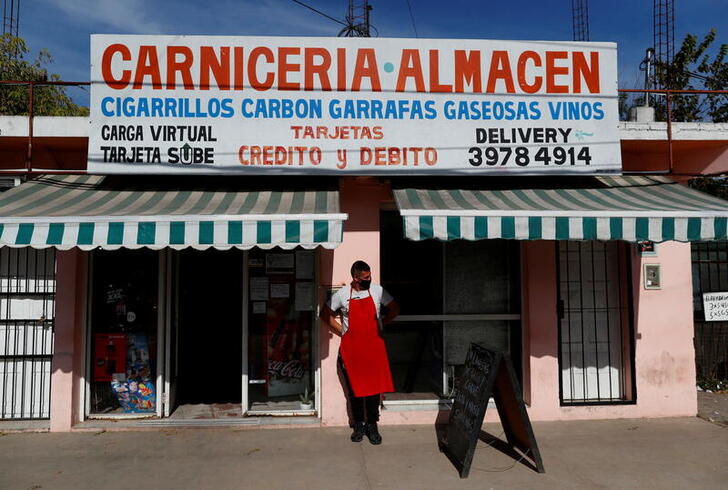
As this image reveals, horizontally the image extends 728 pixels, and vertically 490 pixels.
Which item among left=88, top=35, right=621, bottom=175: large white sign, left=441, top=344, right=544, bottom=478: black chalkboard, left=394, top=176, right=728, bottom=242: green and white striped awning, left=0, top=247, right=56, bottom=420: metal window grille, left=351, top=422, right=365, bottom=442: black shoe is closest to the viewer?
left=441, top=344, right=544, bottom=478: black chalkboard

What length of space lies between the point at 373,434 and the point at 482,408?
54.3 inches

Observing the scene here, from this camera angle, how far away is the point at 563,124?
641 centimetres

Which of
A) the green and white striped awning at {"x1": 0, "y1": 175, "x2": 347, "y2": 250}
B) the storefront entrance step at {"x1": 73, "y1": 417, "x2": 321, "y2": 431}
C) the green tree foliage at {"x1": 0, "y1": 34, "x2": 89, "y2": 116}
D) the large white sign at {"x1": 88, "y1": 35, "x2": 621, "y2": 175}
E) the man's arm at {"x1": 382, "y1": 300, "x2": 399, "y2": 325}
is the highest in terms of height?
the green tree foliage at {"x1": 0, "y1": 34, "x2": 89, "y2": 116}

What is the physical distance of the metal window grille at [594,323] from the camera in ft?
22.7

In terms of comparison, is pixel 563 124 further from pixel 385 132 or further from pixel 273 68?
pixel 273 68

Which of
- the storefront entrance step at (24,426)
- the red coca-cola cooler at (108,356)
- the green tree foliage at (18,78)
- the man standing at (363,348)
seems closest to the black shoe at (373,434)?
the man standing at (363,348)

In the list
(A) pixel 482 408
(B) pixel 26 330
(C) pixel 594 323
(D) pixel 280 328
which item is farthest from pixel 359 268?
(B) pixel 26 330

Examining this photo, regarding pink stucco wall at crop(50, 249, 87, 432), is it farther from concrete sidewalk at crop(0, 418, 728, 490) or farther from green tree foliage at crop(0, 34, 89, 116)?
green tree foliage at crop(0, 34, 89, 116)

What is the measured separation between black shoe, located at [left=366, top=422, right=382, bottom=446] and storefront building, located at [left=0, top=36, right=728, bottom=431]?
589mm

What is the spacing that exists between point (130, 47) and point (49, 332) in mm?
3353

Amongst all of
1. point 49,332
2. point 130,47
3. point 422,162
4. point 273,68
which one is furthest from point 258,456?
point 130,47

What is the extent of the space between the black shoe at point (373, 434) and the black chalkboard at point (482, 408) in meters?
0.66

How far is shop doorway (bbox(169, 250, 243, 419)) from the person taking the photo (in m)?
7.08

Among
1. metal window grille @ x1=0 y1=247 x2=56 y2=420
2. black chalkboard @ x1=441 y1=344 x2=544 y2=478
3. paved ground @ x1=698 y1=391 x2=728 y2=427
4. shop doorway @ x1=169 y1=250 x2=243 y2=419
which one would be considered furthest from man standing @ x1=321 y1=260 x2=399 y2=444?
paved ground @ x1=698 y1=391 x2=728 y2=427
